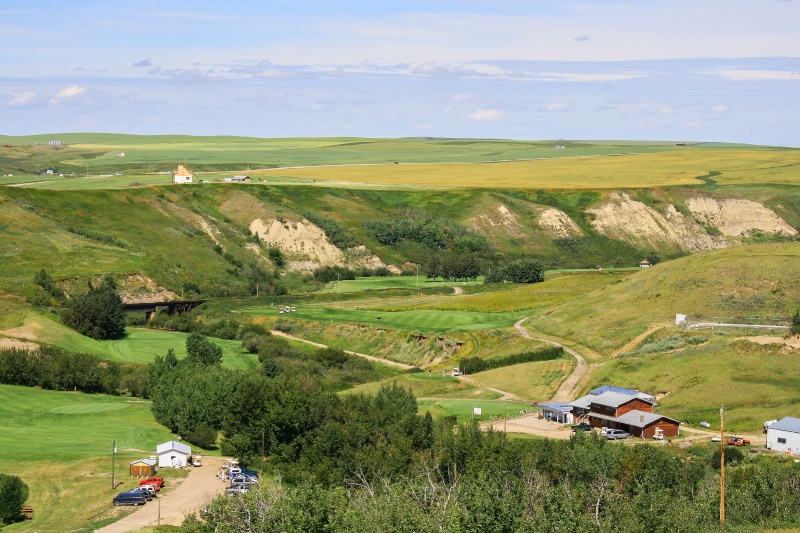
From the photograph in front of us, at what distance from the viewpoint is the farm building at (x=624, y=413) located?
7331 cm

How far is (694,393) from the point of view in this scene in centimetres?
8144

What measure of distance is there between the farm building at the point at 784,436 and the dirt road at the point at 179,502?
103ft

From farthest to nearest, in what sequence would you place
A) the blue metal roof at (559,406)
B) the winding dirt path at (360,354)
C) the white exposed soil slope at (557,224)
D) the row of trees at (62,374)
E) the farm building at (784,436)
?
the white exposed soil slope at (557,224) → the winding dirt path at (360,354) → the row of trees at (62,374) → the blue metal roof at (559,406) → the farm building at (784,436)

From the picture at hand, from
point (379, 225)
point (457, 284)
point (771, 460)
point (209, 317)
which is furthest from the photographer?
point (379, 225)

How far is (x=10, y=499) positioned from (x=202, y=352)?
40516mm

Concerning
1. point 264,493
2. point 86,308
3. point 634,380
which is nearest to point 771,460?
point 634,380

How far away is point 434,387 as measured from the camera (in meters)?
91.4

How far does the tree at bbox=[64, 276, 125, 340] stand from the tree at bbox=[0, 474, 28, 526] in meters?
53.1

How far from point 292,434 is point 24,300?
5690 cm

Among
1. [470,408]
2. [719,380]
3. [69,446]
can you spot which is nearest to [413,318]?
[470,408]

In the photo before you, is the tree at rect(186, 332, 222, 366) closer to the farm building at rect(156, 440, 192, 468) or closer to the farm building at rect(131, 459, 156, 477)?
the farm building at rect(156, 440, 192, 468)

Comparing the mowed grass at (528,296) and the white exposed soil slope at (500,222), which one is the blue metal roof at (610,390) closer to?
the mowed grass at (528,296)

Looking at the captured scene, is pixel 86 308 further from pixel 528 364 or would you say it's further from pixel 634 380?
pixel 634 380

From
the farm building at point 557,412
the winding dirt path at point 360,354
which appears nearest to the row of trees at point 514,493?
Result: the farm building at point 557,412
